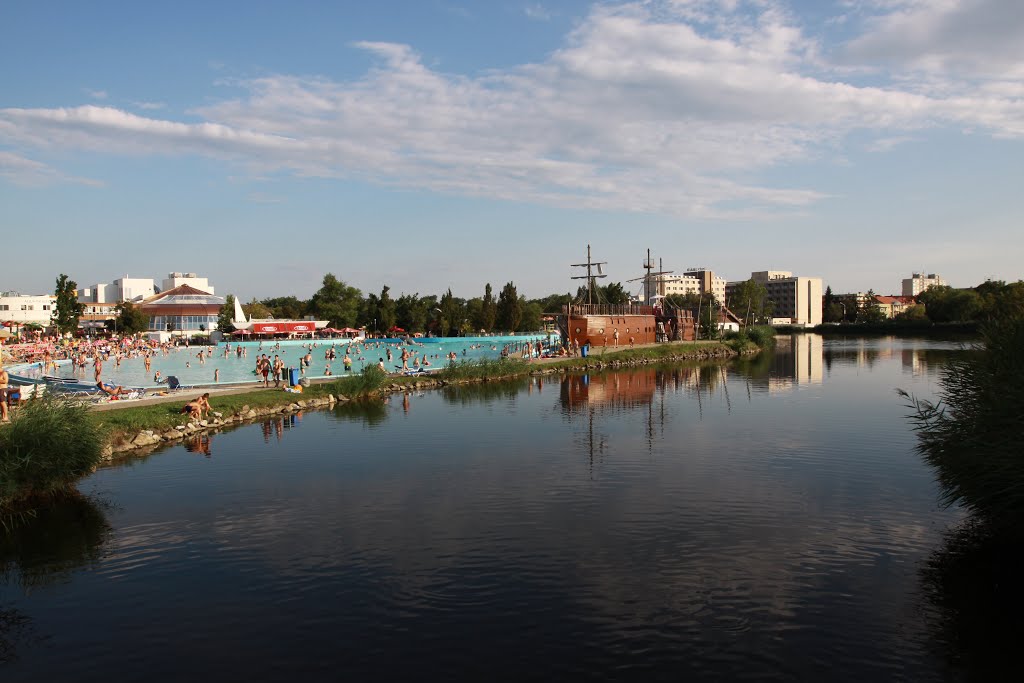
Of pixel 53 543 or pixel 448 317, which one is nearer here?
pixel 53 543

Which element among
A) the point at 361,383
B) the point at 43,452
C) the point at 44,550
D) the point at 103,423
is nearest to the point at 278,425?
the point at 103,423

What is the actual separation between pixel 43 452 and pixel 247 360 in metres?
66.7

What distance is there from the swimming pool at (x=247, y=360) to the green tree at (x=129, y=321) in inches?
928

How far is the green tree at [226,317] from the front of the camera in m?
133

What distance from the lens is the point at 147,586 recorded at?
14.0 metres

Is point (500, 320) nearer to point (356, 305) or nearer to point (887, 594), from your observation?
point (356, 305)

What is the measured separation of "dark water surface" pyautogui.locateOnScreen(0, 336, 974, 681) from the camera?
1109cm

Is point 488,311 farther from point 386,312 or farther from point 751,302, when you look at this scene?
point 751,302

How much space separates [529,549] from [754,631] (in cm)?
532

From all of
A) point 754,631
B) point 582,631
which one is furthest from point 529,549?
point 754,631

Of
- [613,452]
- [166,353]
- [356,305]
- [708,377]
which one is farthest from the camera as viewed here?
[356,305]

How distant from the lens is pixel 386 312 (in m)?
126

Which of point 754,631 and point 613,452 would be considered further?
point 613,452

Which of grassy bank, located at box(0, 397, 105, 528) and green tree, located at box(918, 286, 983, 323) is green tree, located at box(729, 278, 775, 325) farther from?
grassy bank, located at box(0, 397, 105, 528)
